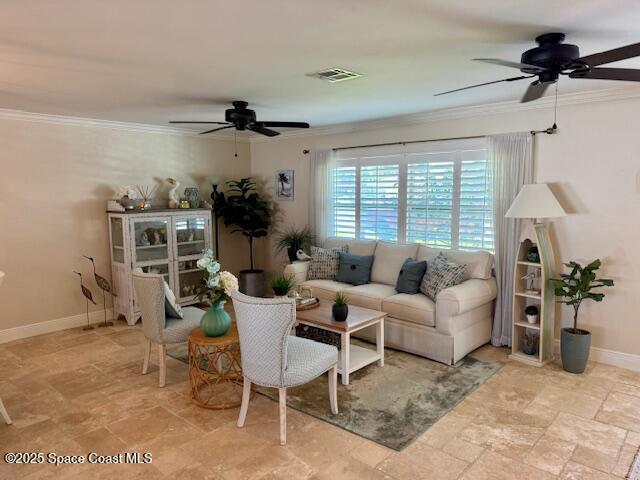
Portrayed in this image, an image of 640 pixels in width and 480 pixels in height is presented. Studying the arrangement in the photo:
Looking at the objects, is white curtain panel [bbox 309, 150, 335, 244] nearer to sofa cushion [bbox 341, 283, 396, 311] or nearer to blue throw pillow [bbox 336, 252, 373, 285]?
blue throw pillow [bbox 336, 252, 373, 285]

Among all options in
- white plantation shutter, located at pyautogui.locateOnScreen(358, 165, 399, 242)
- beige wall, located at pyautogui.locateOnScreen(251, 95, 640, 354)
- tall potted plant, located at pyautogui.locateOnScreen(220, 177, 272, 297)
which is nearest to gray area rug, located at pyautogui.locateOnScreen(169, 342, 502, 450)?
beige wall, located at pyautogui.locateOnScreen(251, 95, 640, 354)

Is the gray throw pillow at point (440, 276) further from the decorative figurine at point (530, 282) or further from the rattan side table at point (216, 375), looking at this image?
the rattan side table at point (216, 375)

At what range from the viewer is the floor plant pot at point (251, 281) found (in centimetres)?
661

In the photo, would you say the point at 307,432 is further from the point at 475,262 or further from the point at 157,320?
the point at 475,262

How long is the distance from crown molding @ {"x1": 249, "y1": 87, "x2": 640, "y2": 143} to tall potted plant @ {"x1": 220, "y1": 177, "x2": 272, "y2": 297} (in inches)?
38.2

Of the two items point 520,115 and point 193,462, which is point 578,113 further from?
point 193,462

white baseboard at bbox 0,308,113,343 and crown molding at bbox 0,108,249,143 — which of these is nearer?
crown molding at bbox 0,108,249,143

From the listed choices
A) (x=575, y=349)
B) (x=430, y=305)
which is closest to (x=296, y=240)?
(x=430, y=305)

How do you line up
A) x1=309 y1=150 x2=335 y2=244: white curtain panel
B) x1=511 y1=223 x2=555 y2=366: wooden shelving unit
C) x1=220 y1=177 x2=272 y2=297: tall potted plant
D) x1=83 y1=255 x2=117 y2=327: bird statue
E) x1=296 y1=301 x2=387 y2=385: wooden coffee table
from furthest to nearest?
x1=220 y1=177 x2=272 y2=297: tall potted plant < x1=309 y1=150 x2=335 y2=244: white curtain panel < x1=83 y1=255 x2=117 y2=327: bird statue < x1=511 y1=223 x2=555 y2=366: wooden shelving unit < x1=296 y1=301 x2=387 y2=385: wooden coffee table

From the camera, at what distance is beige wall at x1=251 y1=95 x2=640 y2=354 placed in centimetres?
385

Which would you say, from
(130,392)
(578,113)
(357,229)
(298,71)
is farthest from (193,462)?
(578,113)

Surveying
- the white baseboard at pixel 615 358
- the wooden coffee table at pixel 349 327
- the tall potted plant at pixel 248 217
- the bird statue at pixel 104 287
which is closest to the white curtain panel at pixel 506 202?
the white baseboard at pixel 615 358

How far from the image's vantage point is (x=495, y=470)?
2.54 m
